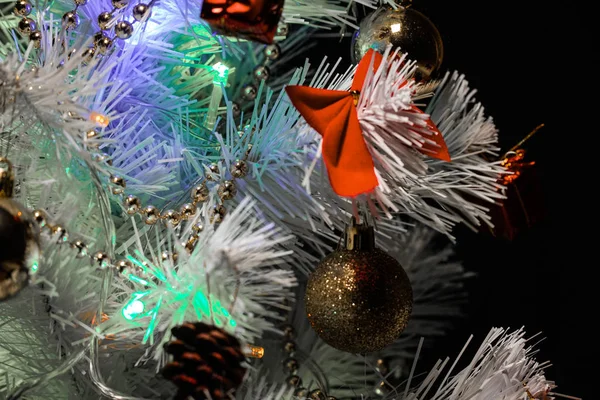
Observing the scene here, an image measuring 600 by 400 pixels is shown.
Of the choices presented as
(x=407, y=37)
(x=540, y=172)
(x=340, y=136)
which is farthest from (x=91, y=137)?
(x=540, y=172)

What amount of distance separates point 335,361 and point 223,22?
42 centimetres

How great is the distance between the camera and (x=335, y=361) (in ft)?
2.28

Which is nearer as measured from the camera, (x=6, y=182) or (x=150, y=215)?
(x=6, y=182)

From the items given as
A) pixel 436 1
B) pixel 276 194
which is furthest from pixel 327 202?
pixel 436 1

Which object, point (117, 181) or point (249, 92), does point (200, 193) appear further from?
point (249, 92)

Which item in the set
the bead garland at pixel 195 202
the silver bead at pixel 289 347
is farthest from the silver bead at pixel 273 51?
the silver bead at pixel 289 347

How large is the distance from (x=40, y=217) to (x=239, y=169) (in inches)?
5.8

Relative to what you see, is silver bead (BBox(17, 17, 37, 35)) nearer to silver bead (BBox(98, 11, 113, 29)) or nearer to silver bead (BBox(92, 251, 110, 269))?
silver bead (BBox(98, 11, 113, 29))

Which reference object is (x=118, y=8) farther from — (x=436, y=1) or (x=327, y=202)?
(x=436, y=1)

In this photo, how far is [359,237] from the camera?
483 mm

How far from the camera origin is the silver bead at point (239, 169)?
0.49m

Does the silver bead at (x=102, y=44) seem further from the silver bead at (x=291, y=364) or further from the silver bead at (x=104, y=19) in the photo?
the silver bead at (x=291, y=364)

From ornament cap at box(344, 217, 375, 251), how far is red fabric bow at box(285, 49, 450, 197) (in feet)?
0.23

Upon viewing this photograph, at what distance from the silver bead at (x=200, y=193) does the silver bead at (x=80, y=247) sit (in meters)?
0.10
